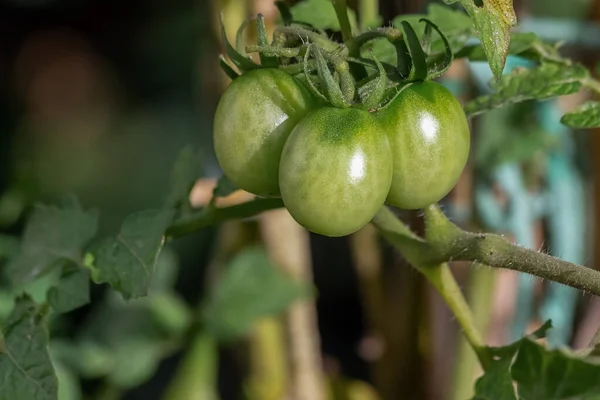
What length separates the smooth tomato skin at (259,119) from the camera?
0.44 meters

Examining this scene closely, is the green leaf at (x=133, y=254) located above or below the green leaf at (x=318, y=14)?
below

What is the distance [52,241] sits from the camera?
65cm

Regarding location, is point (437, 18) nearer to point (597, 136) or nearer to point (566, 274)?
point (566, 274)

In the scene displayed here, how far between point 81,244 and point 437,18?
32cm

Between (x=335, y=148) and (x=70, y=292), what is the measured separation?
27 cm

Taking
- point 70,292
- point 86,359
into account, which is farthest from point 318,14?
point 86,359


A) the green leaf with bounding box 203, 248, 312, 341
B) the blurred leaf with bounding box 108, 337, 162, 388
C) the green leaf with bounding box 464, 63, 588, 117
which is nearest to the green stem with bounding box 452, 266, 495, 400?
the green leaf with bounding box 203, 248, 312, 341

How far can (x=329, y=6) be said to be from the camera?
0.60 m

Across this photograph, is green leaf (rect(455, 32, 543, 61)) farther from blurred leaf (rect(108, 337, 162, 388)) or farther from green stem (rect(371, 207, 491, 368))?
blurred leaf (rect(108, 337, 162, 388))

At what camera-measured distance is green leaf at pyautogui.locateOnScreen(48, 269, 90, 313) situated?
572 millimetres

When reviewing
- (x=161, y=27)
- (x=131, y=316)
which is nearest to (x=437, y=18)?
(x=131, y=316)

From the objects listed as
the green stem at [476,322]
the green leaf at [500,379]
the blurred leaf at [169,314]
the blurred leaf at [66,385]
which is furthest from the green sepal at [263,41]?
the blurred leaf at [169,314]

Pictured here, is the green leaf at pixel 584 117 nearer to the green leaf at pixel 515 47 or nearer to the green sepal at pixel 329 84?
the green leaf at pixel 515 47

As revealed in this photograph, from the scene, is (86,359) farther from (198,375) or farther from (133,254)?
(133,254)
